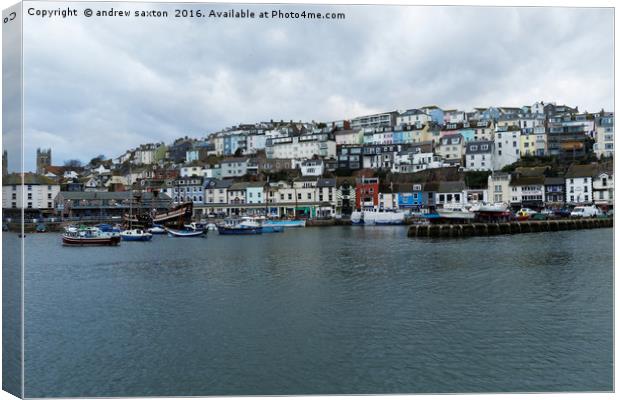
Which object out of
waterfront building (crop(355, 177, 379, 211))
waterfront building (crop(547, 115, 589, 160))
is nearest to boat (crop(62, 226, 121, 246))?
waterfront building (crop(355, 177, 379, 211))

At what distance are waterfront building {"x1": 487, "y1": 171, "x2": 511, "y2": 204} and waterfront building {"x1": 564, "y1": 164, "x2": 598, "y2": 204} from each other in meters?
2.34

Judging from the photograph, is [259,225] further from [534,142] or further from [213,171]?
[534,142]

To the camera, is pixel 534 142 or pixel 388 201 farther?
pixel 534 142

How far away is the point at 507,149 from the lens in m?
29.9

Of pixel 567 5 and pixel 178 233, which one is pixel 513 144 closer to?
pixel 178 233

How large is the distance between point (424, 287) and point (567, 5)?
16.0 ft

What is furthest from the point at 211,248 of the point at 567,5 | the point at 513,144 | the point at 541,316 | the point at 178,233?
the point at 513,144

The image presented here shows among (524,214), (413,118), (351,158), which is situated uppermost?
(413,118)

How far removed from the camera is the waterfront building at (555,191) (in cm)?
2358

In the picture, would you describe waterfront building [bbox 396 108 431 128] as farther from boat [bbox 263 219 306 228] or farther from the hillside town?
boat [bbox 263 219 306 228]

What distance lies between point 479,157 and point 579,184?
7.47 m

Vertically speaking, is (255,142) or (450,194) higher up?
(255,142)

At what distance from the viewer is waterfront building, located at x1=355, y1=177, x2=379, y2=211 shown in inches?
1121

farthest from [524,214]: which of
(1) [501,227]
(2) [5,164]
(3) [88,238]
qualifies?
(2) [5,164]
